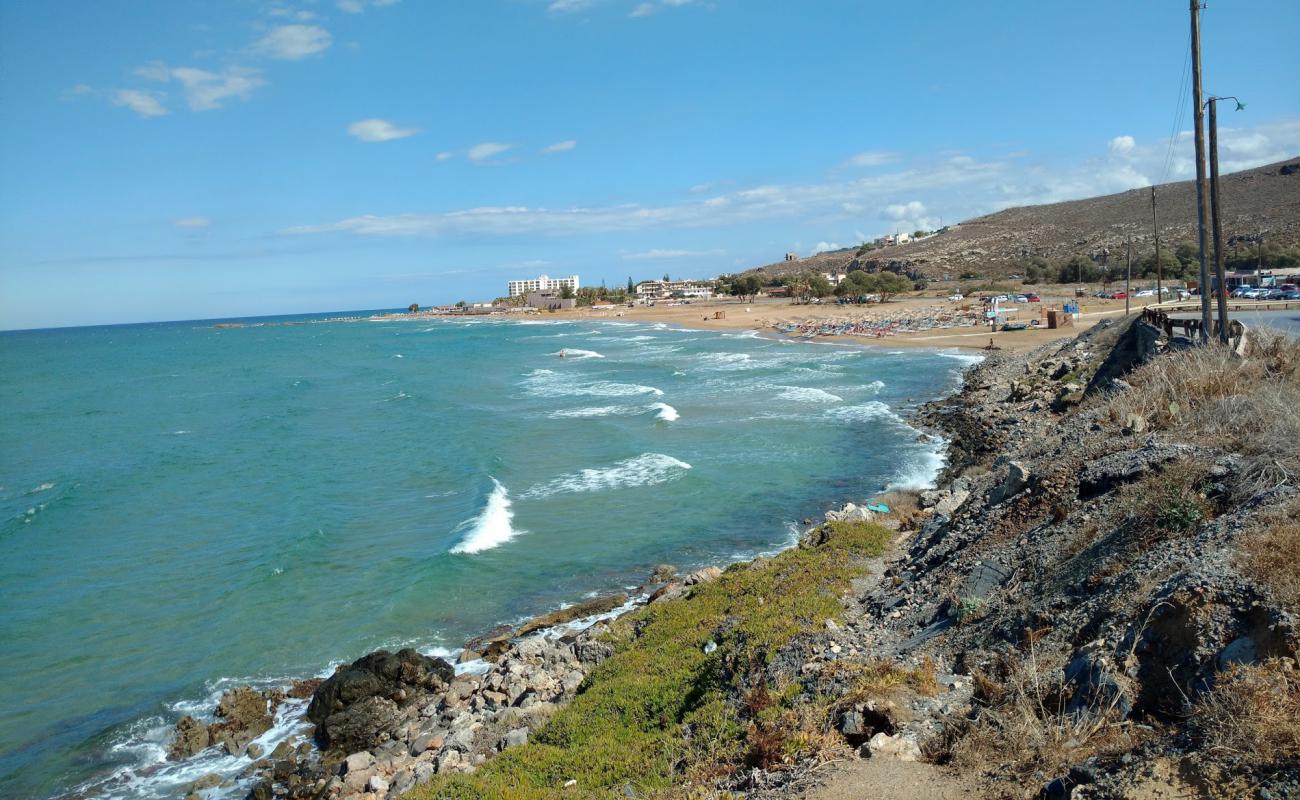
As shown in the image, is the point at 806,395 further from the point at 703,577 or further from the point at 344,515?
the point at 703,577

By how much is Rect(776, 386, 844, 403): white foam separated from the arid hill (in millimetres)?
54354

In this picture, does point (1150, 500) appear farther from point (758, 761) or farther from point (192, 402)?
point (192, 402)

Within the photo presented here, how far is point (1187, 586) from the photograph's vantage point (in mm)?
6477

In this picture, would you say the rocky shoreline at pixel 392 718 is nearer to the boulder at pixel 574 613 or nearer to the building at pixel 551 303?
the boulder at pixel 574 613

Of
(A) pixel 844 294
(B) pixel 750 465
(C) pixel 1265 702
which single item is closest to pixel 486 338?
(A) pixel 844 294

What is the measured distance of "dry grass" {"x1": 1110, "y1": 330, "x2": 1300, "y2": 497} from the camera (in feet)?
27.9

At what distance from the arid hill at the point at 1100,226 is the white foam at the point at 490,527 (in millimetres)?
74989

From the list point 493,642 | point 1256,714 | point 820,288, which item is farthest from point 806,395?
point 820,288

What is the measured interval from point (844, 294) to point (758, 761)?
98644 mm

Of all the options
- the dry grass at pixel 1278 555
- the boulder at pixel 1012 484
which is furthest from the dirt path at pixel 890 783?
the boulder at pixel 1012 484

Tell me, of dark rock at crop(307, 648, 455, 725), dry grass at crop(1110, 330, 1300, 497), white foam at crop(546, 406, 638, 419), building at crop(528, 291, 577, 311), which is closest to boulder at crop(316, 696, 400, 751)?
dark rock at crop(307, 648, 455, 725)

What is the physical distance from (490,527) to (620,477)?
5.73 meters

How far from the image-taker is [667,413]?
35438mm

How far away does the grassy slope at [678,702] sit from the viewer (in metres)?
7.61
